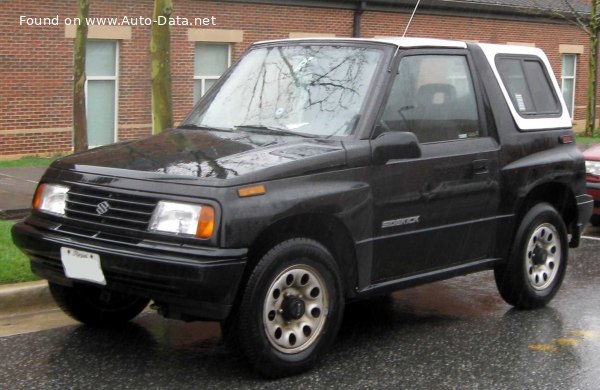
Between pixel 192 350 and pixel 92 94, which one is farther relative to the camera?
pixel 92 94

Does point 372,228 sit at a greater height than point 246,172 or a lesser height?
lesser

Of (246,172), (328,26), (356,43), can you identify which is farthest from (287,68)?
(328,26)

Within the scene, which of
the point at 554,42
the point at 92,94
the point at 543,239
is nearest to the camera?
the point at 543,239

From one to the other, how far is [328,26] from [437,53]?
51.5 feet

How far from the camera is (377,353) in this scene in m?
5.91

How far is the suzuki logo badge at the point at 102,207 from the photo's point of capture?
17.1 feet

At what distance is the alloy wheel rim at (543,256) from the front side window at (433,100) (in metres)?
0.98

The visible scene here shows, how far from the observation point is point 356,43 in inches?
245

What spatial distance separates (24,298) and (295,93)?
2.35m

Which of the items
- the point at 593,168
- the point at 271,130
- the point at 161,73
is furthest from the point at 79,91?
the point at 271,130

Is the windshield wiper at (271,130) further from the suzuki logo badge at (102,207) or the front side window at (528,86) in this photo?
the front side window at (528,86)

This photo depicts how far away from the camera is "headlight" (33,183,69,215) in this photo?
5.51m

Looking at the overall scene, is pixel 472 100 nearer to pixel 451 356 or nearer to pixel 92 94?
pixel 451 356

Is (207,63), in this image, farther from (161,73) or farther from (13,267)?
(13,267)
